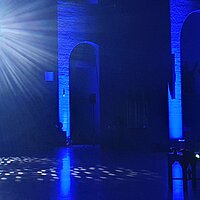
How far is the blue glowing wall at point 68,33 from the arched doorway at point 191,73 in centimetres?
343

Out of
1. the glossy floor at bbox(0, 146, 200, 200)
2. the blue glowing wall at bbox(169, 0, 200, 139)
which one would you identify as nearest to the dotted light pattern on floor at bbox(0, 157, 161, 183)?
the glossy floor at bbox(0, 146, 200, 200)

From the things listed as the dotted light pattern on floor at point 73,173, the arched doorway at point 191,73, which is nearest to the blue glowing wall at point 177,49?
the arched doorway at point 191,73

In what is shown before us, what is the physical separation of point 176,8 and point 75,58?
14.4 ft

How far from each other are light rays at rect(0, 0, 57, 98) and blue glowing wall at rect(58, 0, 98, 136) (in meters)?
0.28

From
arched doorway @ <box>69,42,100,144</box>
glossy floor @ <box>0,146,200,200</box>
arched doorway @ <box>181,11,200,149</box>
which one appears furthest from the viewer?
arched doorway @ <box>69,42,100,144</box>

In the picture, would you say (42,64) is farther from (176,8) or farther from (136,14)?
(176,8)

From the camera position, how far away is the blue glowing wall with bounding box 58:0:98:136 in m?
14.3

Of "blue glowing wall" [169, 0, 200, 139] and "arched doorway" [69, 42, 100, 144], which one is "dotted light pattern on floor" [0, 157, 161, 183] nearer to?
"blue glowing wall" [169, 0, 200, 139]

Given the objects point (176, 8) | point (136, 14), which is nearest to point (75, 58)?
point (136, 14)

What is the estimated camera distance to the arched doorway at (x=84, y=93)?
15.5m

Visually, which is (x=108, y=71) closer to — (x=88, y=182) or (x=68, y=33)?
(x=68, y=33)

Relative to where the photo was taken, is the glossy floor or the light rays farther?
the light rays

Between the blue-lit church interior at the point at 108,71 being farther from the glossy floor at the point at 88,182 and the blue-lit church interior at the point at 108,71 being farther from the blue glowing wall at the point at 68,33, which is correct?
the glossy floor at the point at 88,182

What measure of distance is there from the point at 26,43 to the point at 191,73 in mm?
6095
